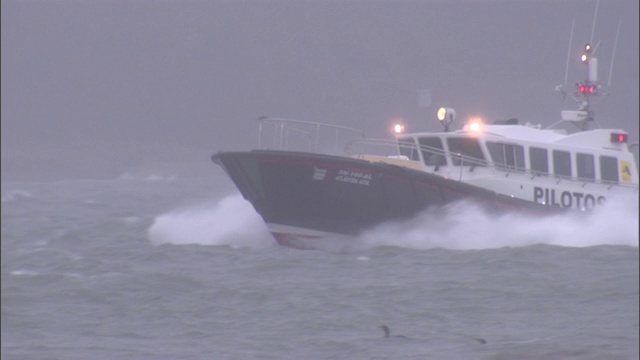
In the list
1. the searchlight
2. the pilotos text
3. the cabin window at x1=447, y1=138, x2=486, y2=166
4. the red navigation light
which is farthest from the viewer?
the red navigation light

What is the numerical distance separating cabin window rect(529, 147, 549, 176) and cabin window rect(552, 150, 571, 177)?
133mm

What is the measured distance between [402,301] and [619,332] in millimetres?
2198

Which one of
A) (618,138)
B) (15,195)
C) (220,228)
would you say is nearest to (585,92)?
(618,138)

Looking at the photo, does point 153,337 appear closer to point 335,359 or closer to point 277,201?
point 335,359

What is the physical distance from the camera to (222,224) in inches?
599

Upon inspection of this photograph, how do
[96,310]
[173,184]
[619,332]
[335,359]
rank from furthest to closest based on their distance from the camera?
1. [173,184]
2. [96,310]
3. [619,332]
4. [335,359]

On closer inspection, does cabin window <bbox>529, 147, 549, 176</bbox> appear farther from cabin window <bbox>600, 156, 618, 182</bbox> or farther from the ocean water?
cabin window <bbox>600, 156, 618, 182</bbox>

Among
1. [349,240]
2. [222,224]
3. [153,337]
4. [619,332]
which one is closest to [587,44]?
[349,240]

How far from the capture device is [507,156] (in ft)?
47.4

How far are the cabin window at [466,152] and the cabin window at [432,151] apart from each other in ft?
0.46

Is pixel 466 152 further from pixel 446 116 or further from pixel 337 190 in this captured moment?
pixel 337 190

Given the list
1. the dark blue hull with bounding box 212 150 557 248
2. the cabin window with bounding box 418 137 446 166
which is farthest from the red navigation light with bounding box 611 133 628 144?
the dark blue hull with bounding box 212 150 557 248

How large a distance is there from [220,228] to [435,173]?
2989 mm

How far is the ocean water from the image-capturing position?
7.93 meters
